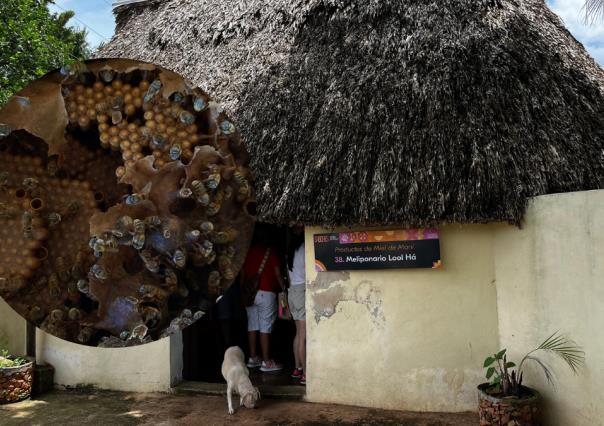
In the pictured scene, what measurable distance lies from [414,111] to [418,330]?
76.3 inches

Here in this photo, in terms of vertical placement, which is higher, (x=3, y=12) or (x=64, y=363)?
(x=3, y=12)

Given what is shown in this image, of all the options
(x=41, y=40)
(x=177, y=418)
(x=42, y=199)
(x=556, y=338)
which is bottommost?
(x=177, y=418)

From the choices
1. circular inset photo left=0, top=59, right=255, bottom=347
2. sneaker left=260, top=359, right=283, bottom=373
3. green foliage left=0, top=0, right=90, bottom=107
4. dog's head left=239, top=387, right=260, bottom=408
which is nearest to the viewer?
circular inset photo left=0, top=59, right=255, bottom=347

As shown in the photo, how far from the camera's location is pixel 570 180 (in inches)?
167

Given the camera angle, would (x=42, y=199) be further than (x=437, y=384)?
No

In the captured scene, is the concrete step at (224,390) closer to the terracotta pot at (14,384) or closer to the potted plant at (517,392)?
the terracotta pot at (14,384)

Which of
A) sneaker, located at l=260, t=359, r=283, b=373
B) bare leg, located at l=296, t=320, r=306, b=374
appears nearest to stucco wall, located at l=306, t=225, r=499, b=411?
bare leg, located at l=296, t=320, r=306, b=374

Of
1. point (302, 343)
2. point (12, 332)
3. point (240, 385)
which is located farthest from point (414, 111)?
point (12, 332)

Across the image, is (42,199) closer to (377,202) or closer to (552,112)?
(377,202)

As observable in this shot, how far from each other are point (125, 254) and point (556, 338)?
3.41m

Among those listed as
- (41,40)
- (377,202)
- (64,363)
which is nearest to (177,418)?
(64,363)

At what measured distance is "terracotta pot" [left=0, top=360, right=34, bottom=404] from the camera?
5.38m

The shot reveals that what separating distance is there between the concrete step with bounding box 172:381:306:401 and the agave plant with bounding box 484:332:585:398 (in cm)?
186

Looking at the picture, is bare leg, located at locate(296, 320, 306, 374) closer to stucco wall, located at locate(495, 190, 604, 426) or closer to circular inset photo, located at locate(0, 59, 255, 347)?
stucco wall, located at locate(495, 190, 604, 426)
